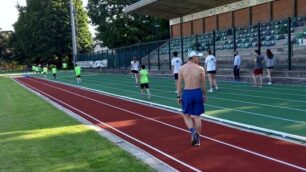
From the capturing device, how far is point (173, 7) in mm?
47875

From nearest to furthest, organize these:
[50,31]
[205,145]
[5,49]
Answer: [205,145]
[50,31]
[5,49]

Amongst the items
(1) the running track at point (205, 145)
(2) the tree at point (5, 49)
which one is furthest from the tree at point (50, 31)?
(1) the running track at point (205, 145)

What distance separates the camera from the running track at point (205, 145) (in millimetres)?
8156

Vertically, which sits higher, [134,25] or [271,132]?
[134,25]

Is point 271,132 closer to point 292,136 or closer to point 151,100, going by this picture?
point 292,136

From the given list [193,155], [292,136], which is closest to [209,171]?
[193,155]

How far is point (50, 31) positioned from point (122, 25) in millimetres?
27173

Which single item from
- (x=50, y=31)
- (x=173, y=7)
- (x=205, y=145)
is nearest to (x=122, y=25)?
(x=173, y=7)

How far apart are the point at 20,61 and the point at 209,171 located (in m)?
107

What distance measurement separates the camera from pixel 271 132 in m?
11.0

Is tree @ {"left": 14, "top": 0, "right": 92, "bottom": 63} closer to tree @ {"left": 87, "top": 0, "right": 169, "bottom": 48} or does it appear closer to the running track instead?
tree @ {"left": 87, "top": 0, "right": 169, "bottom": 48}

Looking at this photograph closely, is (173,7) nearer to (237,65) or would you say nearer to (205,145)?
(237,65)

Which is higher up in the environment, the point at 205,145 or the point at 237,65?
the point at 237,65

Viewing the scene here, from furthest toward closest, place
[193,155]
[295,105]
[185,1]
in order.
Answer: [185,1] → [295,105] → [193,155]
